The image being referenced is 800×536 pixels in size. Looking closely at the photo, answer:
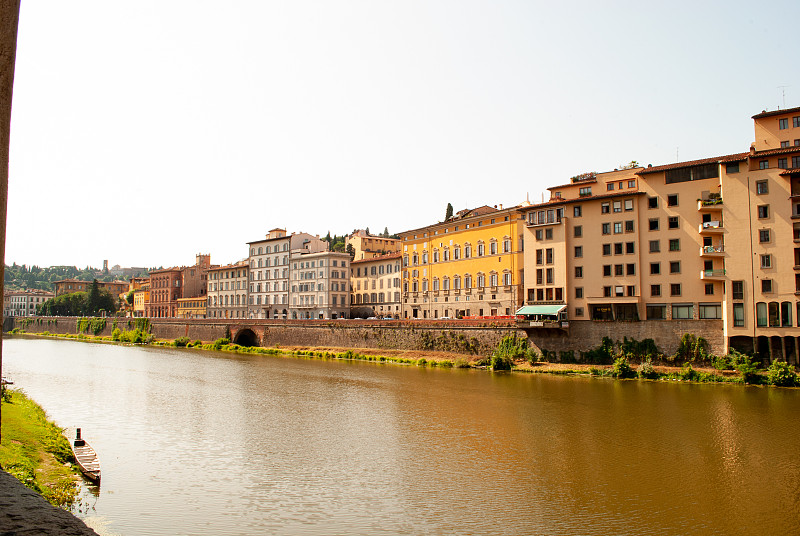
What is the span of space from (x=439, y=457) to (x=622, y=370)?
2719 centimetres

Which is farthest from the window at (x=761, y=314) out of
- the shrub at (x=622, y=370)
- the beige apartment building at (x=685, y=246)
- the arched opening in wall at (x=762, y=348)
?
the shrub at (x=622, y=370)

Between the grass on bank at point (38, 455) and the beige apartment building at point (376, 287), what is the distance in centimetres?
5635

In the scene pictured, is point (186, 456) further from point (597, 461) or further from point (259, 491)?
point (597, 461)

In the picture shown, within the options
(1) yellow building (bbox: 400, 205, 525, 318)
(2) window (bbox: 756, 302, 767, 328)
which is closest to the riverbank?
(2) window (bbox: 756, 302, 767, 328)

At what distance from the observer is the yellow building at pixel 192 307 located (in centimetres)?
11294

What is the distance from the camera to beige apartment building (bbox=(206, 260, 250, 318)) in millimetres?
102000

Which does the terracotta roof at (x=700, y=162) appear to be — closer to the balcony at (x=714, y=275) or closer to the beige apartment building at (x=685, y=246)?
the beige apartment building at (x=685, y=246)

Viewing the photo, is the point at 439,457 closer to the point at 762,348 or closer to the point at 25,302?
the point at 762,348

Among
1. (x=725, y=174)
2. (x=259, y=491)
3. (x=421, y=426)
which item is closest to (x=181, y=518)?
(x=259, y=491)

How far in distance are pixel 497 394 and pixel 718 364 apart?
58.8 feet

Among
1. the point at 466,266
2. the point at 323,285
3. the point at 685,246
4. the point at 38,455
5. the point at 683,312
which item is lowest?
the point at 38,455

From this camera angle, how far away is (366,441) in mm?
25391

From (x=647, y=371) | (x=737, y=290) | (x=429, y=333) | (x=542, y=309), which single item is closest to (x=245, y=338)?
(x=429, y=333)

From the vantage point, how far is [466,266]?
6600 centimetres
